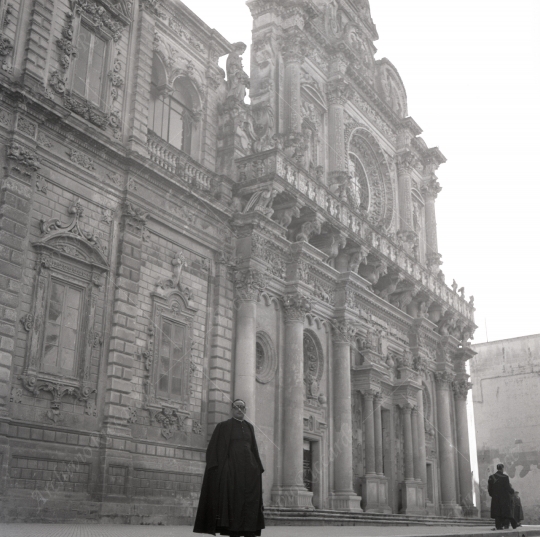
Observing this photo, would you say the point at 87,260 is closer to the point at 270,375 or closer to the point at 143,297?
the point at 143,297

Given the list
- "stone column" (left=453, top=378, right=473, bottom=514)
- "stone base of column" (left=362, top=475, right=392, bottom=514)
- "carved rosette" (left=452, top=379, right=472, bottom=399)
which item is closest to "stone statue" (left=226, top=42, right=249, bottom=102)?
"stone base of column" (left=362, top=475, right=392, bottom=514)

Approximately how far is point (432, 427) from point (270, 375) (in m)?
12.4

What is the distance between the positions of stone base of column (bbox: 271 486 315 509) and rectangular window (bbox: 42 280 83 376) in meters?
7.26

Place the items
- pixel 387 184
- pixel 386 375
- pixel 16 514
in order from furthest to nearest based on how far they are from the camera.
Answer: pixel 387 184
pixel 386 375
pixel 16 514

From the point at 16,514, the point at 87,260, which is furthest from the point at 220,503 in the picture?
the point at 87,260

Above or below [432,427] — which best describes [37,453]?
below

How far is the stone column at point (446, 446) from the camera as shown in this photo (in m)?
29.3

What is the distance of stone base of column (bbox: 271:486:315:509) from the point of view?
1906 cm

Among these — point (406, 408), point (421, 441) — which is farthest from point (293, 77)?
point (421, 441)

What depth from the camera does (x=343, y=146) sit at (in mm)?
26141

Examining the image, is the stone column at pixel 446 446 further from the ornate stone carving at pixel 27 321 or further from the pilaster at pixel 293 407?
the ornate stone carving at pixel 27 321

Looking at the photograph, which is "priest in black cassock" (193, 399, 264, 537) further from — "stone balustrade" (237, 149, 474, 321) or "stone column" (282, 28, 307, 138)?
"stone column" (282, 28, 307, 138)

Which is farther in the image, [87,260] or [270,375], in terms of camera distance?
[270,375]

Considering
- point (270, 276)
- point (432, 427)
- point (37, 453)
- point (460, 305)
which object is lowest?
Result: point (37, 453)
